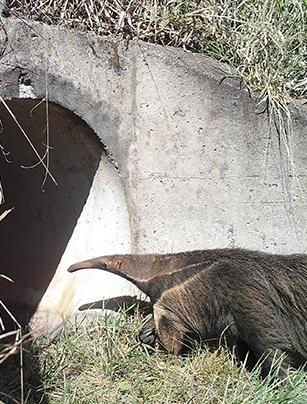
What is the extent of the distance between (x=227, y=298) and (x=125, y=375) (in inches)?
35.8

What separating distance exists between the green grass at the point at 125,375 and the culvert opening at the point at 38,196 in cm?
112

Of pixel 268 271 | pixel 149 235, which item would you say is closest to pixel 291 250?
pixel 268 271

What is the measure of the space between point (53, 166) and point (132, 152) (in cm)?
91

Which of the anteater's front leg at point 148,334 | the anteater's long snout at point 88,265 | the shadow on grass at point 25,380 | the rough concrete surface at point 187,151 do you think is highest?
the rough concrete surface at point 187,151

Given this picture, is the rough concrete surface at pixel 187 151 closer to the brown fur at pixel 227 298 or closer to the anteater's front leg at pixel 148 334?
the brown fur at pixel 227 298

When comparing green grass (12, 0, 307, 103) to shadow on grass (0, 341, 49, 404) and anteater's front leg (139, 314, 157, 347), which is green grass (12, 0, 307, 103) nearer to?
anteater's front leg (139, 314, 157, 347)

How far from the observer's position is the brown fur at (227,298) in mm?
5738

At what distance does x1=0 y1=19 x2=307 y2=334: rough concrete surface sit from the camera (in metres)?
6.09

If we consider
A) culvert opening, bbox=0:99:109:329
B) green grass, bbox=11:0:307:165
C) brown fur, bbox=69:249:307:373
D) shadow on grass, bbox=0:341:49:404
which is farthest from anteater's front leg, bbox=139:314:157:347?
green grass, bbox=11:0:307:165

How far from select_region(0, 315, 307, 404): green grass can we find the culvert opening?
1.12 meters

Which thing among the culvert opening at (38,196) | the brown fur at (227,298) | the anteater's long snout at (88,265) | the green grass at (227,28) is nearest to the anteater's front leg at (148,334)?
the brown fur at (227,298)

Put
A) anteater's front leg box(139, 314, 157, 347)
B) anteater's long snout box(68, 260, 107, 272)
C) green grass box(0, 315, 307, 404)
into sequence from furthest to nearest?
anteater's long snout box(68, 260, 107, 272) → anteater's front leg box(139, 314, 157, 347) → green grass box(0, 315, 307, 404)

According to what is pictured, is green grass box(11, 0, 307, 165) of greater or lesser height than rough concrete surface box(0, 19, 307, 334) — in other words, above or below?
above

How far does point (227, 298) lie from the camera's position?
5852 millimetres
